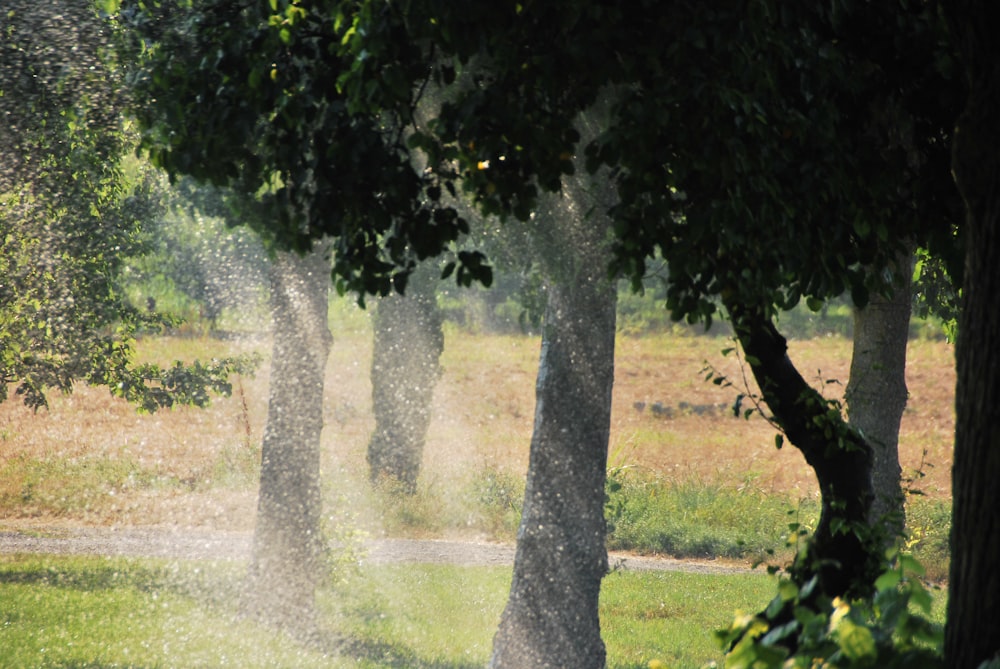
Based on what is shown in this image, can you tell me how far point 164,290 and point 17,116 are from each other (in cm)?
1074

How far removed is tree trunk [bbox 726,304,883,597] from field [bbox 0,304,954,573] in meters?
7.47

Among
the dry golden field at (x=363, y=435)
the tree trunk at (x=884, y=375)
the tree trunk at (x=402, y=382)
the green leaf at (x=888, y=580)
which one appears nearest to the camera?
the green leaf at (x=888, y=580)

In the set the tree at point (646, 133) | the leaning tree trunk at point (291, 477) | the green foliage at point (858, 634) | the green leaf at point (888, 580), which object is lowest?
the leaning tree trunk at point (291, 477)

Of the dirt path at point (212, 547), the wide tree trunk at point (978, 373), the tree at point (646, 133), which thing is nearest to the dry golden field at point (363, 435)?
the dirt path at point (212, 547)

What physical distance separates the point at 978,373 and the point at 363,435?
20171 millimetres

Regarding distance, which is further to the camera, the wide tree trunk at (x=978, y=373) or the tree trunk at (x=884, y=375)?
the tree trunk at (x=884, y=375)

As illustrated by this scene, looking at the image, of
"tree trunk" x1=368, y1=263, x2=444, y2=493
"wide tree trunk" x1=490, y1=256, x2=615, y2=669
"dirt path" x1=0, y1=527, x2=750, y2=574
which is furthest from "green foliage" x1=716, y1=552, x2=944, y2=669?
"tree trunk" x1=368, y1=263, x2=444, y2=493

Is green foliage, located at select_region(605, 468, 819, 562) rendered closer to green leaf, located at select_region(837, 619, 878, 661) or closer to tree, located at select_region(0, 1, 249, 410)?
tree, located at select_region(0, 1, 249, 410)

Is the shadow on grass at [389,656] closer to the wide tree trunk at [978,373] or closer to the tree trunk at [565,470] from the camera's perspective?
the tree trunk at [565,470]

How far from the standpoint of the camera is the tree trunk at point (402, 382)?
1853cm

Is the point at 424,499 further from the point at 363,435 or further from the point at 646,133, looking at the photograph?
the point at 646,133

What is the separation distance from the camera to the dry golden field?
1825 centimetres

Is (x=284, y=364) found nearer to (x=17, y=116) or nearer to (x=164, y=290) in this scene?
(x=17, y=116)

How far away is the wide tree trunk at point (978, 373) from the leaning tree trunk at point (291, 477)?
878 cm
